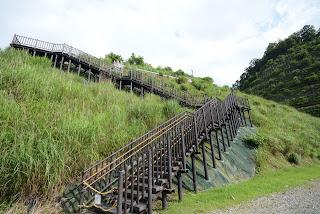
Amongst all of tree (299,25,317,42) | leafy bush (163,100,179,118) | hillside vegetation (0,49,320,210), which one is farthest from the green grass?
tree (299,25,317,42)

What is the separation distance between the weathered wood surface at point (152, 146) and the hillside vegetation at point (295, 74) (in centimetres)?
2308

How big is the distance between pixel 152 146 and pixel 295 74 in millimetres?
44552

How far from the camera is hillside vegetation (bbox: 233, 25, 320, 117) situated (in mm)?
30406

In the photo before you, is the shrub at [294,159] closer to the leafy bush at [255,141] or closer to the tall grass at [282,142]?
the tall grass at [282,142]

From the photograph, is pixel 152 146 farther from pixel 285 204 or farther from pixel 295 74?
pixel 295 74

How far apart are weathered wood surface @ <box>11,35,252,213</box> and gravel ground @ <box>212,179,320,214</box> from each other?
1.69 m

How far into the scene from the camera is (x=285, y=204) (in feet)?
16.4

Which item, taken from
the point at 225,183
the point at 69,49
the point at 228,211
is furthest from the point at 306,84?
the point at 69,49

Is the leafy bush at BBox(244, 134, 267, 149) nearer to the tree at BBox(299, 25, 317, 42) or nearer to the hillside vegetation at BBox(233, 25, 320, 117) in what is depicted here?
the hillside vegetation at BBox(233, 25, 320, 117)

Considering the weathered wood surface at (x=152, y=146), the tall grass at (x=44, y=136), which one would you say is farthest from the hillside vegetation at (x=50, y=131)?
the weathered wood surface at (x=152, y=146)

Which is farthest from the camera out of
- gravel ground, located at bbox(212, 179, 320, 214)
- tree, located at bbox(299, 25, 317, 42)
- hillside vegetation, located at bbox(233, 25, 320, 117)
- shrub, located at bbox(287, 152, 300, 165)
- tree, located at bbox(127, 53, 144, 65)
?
tree, located at bbox(299, 25, 317, 42)

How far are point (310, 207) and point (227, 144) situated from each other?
562 cm

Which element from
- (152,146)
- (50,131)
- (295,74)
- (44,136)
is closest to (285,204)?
(152,146)

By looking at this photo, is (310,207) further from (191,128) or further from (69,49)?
(69,49)
